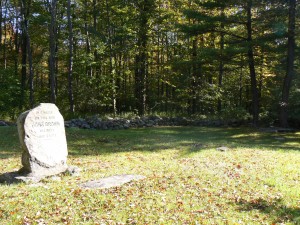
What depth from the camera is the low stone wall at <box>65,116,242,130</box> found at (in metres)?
16.0

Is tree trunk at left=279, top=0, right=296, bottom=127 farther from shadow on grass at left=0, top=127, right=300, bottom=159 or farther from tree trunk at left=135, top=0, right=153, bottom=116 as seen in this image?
tree trunk at left=135, top=0, right=153, bottom=116

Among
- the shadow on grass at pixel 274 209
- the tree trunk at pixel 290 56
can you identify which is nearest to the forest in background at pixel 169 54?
the tree trunk at pixel 290 56

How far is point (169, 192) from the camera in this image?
559cm

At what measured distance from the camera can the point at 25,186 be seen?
19.3 feet

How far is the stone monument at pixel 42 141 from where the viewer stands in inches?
251

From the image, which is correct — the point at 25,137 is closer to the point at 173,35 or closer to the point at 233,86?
the point at 233,86

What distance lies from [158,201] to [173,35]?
23.1 meters

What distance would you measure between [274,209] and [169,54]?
21.0 meters

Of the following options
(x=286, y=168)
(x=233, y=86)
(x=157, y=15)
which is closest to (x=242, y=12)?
(x=157, y=15)

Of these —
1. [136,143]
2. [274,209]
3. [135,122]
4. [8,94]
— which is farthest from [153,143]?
[8,94]

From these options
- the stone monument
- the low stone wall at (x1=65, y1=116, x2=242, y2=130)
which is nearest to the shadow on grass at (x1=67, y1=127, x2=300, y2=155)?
the low stone wall at (x1=65, y1=116, x2=242, y2=130)

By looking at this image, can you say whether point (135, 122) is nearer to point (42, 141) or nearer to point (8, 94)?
point (8, 94)

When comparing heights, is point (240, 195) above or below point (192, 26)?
below

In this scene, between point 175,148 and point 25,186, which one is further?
point 175,148
